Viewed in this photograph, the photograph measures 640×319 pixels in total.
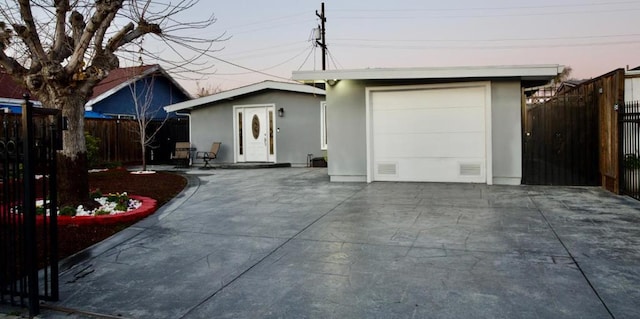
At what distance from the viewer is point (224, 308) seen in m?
3.20

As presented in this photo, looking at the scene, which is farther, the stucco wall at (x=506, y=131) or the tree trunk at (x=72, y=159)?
the stucco wall at (x=506, y=131)

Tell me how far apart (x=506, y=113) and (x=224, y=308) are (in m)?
7.63

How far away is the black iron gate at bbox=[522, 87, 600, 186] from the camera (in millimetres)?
8578

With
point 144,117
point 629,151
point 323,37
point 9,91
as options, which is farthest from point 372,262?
point 323,37

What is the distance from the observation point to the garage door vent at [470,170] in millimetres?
9211

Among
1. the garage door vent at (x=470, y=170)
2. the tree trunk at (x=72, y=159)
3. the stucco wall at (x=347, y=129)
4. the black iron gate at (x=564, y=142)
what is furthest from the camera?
the stucco wall at (x=347, y=129)

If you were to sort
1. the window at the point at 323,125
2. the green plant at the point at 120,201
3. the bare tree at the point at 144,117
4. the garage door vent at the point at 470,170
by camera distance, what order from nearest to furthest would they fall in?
the green plant at the point at 120,201, the garage door vent at the point at 470,170, the bare tree at the point at 144,117, the window at the point at 323,125

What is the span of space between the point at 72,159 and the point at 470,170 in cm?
741

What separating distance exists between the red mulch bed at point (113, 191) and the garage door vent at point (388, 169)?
14.4 feet

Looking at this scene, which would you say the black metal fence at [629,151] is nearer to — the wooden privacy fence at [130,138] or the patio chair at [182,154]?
the patio chair at [182,154]

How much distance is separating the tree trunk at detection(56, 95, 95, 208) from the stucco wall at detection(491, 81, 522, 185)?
7.56 metres

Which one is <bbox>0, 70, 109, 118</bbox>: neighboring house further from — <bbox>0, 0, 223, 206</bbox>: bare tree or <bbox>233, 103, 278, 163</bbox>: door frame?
<bbox>0, 0, 223, 206</bbox>: bare tree

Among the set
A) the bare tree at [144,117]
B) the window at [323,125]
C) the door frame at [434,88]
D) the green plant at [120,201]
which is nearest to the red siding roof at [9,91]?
the bare tree at [144,117]

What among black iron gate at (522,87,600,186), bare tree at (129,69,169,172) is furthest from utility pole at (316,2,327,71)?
black iron gate at (522,87,600,186)
